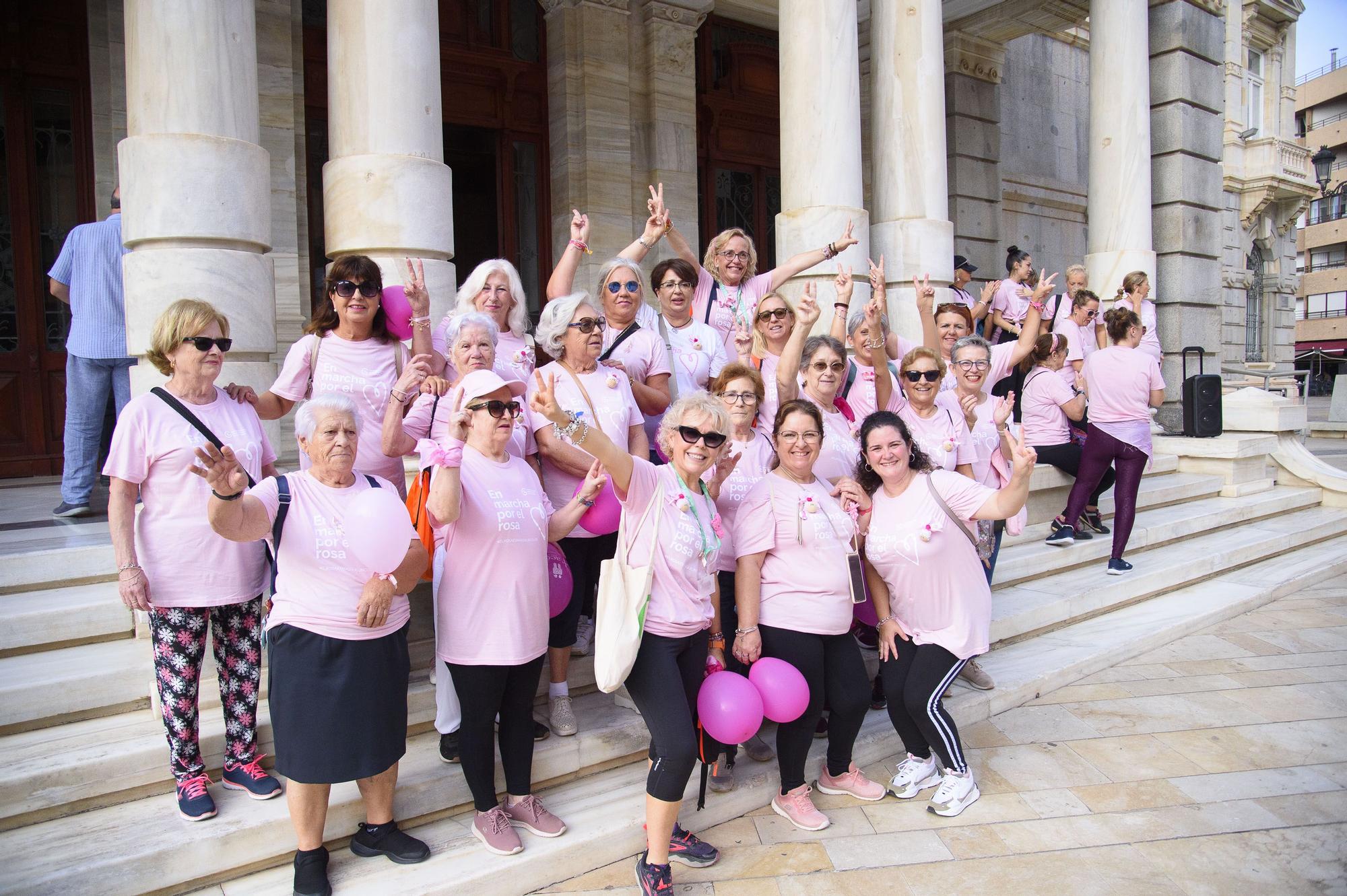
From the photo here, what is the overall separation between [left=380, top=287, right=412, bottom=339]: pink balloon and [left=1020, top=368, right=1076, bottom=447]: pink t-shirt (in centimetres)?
548

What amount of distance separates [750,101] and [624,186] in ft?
9.82

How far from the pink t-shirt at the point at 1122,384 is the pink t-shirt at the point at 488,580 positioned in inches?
216

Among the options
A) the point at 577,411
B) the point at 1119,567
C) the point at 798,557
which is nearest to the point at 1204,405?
the point at 1119,567

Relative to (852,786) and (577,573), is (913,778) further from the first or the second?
(577,573)

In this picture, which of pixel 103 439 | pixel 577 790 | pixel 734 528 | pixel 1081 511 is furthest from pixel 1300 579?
pixel 103 439

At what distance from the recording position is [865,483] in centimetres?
427

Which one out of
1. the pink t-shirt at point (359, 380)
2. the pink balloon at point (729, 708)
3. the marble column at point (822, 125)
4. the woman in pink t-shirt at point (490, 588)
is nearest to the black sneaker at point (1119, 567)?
the marble column at point (822, 125)

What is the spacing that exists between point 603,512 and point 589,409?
1.52 ft

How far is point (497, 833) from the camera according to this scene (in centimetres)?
341

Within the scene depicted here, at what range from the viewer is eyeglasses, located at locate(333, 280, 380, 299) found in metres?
3.71

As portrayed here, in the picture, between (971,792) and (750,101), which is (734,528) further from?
(750,101)

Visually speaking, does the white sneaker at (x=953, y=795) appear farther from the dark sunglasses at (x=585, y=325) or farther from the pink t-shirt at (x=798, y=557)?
the dark sunglasses at (x=585, y=325)

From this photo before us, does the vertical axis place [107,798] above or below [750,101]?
below

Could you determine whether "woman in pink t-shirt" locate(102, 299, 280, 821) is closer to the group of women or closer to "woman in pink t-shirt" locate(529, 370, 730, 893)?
the group of women
